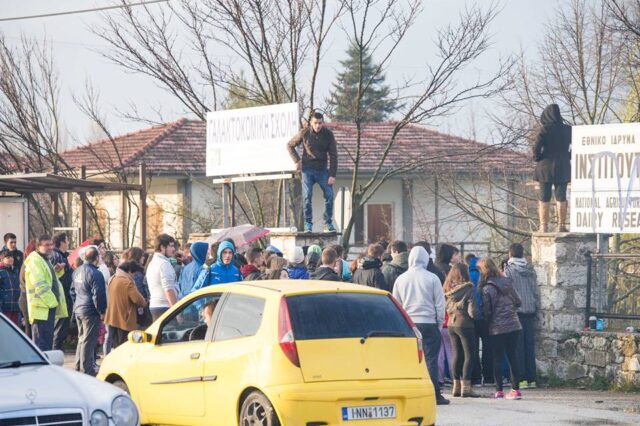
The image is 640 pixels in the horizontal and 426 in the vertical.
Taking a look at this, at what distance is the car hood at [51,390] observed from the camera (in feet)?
25.2

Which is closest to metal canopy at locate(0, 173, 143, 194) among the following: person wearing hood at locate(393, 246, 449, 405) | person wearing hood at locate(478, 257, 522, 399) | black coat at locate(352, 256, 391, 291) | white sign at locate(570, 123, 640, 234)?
black coat at locate(352, 256, 391, 291)

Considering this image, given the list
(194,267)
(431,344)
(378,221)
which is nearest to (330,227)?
(194,267)

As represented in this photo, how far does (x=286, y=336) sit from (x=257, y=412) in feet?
2.09

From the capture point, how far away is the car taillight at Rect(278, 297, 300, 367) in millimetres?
9578

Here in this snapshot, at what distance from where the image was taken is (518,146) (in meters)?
26.6

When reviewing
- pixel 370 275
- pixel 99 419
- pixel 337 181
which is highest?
pixel 337 181

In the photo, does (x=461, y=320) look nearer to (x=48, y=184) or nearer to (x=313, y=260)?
(x=313, y=260)

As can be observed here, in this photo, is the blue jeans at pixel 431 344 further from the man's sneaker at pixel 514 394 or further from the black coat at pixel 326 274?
the man's sneaker at pixel 514 394

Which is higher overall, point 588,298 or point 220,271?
point 220,271

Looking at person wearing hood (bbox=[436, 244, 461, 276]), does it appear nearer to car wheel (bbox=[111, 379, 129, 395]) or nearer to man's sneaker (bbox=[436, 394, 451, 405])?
man's sneaker (bbox=[436, 394, 451, 405])

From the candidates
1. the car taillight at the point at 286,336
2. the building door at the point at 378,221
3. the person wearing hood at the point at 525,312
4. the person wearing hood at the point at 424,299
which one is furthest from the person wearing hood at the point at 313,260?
the building door at the point at 378,221

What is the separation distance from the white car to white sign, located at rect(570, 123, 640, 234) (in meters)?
9.60

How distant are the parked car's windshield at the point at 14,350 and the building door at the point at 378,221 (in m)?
38.5

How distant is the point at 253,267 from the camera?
15461mm
